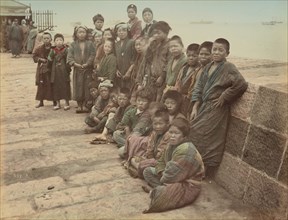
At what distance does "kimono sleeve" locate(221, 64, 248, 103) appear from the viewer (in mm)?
4219

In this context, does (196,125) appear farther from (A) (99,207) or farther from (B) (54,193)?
(B) (54,193)

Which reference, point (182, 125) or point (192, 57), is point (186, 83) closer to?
point (192, 57)

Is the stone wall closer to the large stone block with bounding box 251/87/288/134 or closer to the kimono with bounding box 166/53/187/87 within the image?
the large stone block with bounding box 251/87/288/134

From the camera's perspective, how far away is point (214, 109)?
4.38 m

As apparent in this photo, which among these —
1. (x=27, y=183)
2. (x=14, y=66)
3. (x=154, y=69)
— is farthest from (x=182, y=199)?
(x=14, y=66)

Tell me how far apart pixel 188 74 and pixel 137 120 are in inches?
41.9

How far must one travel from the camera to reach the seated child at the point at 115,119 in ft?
19.7

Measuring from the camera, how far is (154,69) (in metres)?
5.77

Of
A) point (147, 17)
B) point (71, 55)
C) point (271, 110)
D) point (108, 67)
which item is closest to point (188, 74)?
point (271, 110)

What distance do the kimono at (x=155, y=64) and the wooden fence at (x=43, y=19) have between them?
2028 cm

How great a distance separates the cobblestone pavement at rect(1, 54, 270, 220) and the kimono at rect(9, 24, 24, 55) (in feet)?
40.5

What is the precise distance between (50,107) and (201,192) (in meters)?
5.08

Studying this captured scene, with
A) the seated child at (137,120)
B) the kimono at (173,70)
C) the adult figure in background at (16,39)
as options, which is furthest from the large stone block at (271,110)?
the adult figure in background at (16,39)

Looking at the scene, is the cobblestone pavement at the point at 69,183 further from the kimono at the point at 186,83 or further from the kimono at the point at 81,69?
the kimono at the point at 186,83
